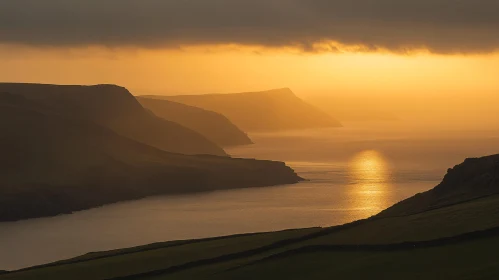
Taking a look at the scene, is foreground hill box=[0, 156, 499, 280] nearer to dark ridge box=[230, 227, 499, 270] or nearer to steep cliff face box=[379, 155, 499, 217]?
dark ridge box=[230, 227, 499, 270]

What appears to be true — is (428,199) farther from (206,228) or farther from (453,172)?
(206,228)

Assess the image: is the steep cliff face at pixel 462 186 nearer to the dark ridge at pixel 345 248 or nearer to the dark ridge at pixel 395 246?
the dark ridge at pixel 345 248

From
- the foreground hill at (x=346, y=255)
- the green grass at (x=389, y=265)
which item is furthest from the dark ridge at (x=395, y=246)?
the green grass at (x=389, y=265)

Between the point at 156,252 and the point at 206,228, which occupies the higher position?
the point at 206,228

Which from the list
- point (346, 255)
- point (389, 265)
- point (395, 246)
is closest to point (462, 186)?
point (346, 255)

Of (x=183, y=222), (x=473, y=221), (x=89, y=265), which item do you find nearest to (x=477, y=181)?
(x=473, y=221)

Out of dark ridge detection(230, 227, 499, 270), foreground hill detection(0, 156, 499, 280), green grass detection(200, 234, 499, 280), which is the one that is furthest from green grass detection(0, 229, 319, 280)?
dark ridge detection(230, 227, 499, 270)

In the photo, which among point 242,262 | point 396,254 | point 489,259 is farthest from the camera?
point 242,262
